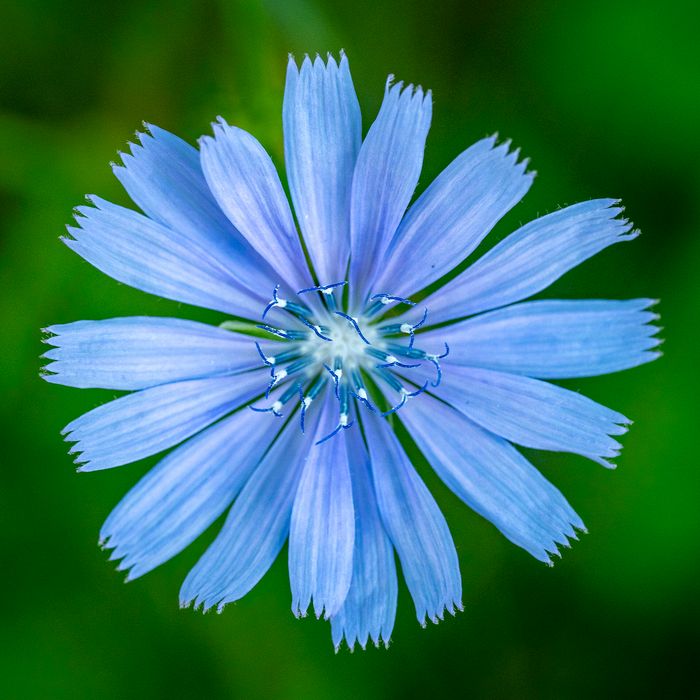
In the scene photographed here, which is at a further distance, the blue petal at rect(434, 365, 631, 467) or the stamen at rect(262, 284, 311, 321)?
the stamen at rect(262, 284, 311, 321)

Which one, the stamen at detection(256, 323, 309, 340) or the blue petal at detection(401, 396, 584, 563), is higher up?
the stamen at detection(256, 323, 309, 340)

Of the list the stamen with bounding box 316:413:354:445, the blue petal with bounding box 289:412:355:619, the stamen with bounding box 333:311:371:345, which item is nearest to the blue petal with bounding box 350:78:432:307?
the stamen with bounding box 333:311:371:345

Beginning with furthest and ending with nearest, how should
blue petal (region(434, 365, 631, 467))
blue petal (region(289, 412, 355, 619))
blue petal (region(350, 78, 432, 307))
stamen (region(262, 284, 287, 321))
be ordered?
stamen (region(262, 284, 287, 321)) → blue petal (region(289, 412, 355, 619)) → blue petal (region(434, 365, 631, 467)) → blue petal (region(350, 78, 432, 307))

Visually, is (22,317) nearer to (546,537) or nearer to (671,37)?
(546,537)

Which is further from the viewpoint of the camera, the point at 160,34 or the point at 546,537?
the point at 160,34

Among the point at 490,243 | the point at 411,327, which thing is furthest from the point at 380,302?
the point at 490,243

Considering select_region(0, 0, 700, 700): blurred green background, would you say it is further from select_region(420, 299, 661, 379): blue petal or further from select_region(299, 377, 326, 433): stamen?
select_region(420, 299, 661, 379): blue petal

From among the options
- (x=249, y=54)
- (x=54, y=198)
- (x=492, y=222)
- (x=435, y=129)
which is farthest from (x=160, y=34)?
(x=492, y=222)

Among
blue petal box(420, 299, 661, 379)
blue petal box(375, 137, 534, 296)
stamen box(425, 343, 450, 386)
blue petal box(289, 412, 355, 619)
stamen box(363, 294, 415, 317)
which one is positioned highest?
blue petal box(375, 137, 534, 296)
